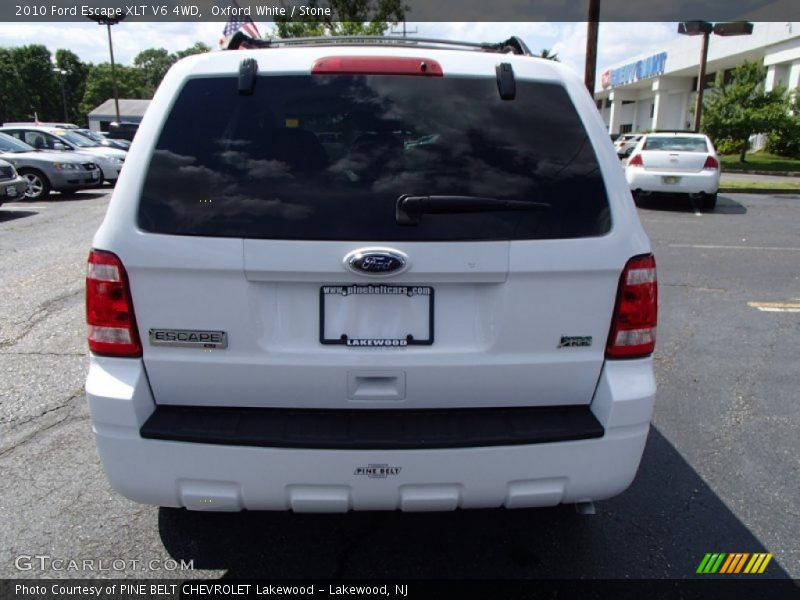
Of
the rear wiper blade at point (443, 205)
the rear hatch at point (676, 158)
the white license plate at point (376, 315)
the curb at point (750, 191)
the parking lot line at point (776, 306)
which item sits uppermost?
the rear wiper blade at point (443, 205)

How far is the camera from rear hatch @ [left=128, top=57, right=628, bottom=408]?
6.87ft

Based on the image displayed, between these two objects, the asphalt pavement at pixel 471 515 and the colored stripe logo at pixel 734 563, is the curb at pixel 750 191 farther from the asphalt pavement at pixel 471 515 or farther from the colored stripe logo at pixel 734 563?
the colored stripe logo at pixel 734 563

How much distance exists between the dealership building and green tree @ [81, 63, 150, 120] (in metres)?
74.7

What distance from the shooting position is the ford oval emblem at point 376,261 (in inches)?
81.3

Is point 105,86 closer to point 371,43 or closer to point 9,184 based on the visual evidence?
point 9,184

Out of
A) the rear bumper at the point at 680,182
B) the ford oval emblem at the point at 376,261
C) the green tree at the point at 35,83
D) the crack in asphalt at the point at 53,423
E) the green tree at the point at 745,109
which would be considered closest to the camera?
the ford oval emblem at the point at 376,261

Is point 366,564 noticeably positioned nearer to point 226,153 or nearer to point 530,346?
point 530,346

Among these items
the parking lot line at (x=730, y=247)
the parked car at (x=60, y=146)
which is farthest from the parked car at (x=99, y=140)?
the parking lot line at (x=730, y=247)

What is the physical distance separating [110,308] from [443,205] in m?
1.21

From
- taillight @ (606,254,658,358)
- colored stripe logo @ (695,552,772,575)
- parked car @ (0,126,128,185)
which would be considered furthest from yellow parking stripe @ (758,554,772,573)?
parked car @ (0,126,128,185)

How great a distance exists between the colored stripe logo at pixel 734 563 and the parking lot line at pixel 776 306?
4343 mm

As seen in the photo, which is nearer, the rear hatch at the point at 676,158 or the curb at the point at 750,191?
the rear hatch at the point at 676,158

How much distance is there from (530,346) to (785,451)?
2364 millimetres

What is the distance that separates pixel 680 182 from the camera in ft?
43.2
